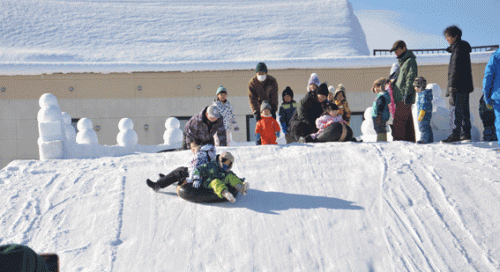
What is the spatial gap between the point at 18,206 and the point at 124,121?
325 centimetres

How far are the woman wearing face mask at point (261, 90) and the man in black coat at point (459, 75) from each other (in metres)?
2.85

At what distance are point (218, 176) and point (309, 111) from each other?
2932 mm

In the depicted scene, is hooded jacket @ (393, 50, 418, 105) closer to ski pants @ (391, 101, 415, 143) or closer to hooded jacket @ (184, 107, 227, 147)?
ski pants @ (391, 101, 415, 143)

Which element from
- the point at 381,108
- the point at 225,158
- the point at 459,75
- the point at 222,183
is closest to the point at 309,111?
the point at 381,108

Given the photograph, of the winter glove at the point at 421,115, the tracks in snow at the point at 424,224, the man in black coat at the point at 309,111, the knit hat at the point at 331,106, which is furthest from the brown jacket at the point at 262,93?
the tracks in snow at the point at 424,224

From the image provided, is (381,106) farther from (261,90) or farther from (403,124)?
(261,90)

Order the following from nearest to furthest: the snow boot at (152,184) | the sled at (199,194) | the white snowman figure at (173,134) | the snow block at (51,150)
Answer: the sled at (199,194)
the snow boot at (152,184)
the snow block at (51,150)
the white snowman figure at (173,134)

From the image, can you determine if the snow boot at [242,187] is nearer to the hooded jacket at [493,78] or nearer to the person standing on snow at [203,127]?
the person standing on snow at [203,127]

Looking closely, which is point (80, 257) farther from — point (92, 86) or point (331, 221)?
point (92, 86)

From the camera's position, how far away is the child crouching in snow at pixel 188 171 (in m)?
6.11

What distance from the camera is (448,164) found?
272 inches

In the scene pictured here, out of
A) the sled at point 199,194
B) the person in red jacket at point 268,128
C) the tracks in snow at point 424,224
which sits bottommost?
the tracks in snow at point 424,224

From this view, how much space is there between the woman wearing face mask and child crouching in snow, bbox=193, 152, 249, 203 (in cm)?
288

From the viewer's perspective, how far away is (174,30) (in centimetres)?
1516
